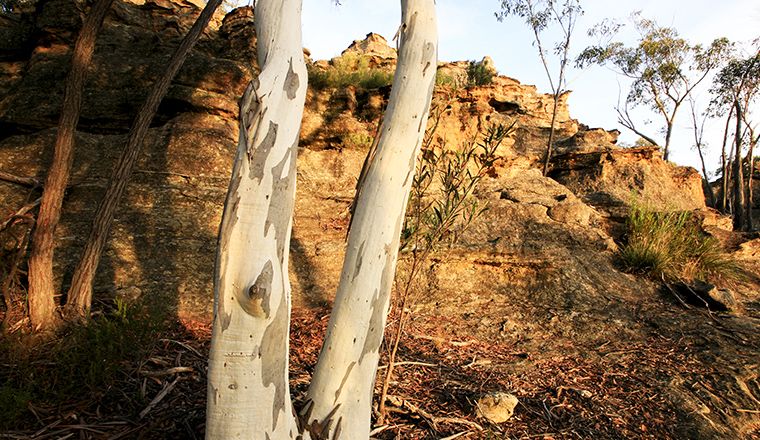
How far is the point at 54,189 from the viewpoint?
3393 mm

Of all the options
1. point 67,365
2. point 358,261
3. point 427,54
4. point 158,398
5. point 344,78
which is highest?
point 344,78

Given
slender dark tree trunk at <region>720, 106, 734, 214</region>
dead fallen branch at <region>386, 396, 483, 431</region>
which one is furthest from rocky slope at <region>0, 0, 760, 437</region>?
slender dark tree trunk at <region>720, 106, 734, 214</region>

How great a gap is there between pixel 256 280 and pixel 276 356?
352mm

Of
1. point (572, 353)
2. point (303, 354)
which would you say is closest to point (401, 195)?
point (303, 354)

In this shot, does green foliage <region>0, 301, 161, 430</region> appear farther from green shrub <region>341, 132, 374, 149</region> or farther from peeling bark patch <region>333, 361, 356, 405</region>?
green shrub <region>341, 132, 374, 149</region>

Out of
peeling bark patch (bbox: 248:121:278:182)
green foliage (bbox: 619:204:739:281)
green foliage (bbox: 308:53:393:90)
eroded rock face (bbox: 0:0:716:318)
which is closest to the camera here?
peeling bark patch (bbox: 248:121:278:182)

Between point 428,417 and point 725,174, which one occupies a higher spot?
point 725,174

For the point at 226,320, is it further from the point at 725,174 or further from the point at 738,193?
the point at 725,174

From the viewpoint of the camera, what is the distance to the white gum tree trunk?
1662mm

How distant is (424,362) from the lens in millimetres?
3758

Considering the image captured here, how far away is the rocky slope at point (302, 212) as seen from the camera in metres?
4.31

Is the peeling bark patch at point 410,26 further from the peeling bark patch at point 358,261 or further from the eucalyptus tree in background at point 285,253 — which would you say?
the peeling bark patch at point 358,261

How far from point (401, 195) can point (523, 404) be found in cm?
210

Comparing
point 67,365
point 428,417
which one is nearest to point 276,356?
point 428,417
